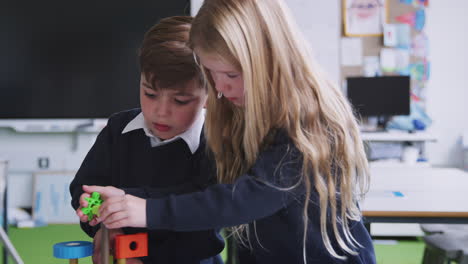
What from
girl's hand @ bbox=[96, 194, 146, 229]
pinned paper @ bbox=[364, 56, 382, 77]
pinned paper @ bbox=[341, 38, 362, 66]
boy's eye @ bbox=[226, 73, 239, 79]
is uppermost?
pinned paper @ bbox=[341, 38, 362, 66]

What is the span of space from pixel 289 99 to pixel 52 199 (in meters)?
3.72

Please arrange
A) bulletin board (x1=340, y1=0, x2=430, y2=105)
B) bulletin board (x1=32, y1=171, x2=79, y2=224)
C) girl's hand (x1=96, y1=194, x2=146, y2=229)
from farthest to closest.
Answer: bulletin board (x1=340, y1=0, x2=430, y2=105) < bulletin board (x1=32, y1=171, x2=79, y2=224) < girl's hand (x1=96, y1=194, x2=146, y2=229)

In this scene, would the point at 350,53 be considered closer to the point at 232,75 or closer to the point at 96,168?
the point at 96,168

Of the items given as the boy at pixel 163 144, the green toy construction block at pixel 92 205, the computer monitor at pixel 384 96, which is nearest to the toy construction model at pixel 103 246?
the green toy construction block at pixel 92 205

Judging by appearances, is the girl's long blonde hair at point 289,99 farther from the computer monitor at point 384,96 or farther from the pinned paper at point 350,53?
the pinned paper at point 350,53

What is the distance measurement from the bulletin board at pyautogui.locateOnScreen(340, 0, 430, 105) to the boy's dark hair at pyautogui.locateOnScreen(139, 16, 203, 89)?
3604mm

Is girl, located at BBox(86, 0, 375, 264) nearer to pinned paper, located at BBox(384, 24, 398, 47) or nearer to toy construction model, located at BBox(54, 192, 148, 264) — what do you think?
toy construction model, located at BBox(54, 192, 148, 264)

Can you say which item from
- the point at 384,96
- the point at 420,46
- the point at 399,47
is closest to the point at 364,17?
the point at 399,47

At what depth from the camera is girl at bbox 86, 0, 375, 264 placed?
3.12 feet

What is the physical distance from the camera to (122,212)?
89 centimetres

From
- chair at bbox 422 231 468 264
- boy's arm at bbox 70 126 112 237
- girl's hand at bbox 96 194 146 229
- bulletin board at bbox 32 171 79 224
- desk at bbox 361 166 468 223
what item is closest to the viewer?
girl's hand at bbox 96 194 146 229

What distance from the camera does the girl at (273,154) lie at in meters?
0.95

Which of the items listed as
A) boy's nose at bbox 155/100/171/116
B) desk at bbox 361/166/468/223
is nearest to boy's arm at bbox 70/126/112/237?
boy's nose at bbox 155/100/171/116

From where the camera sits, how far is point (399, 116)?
448 cm
